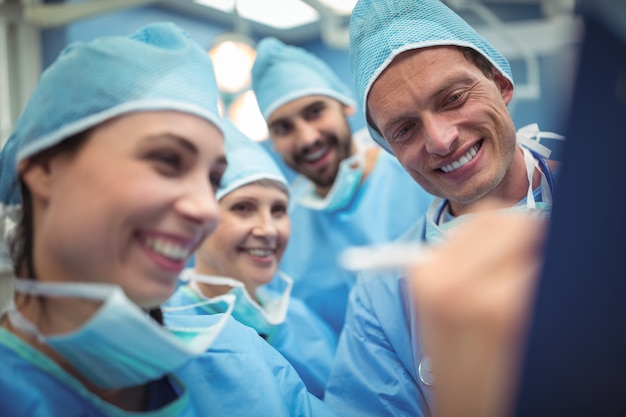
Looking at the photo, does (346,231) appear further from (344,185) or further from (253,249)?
(253,249)

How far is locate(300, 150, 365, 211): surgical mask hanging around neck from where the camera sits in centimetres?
239

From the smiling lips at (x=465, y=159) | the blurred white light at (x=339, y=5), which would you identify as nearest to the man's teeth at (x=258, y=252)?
the smiling lips at (x=465, y=159)

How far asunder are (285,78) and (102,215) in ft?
6.00

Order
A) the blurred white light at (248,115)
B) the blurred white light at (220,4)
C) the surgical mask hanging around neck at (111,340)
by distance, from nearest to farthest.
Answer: the surgical mask hanging around neck at (111,340)
the blurred white light at (248,115)
the blurred white light at (220,4)

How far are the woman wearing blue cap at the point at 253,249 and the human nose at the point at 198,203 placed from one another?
3.14 feet

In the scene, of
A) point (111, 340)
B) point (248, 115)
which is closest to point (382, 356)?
point (111, 340)

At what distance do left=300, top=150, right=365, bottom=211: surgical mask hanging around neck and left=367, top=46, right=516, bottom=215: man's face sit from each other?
1.09 meters

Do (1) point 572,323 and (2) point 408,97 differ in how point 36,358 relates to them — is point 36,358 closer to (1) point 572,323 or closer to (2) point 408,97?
(1) point 572,323

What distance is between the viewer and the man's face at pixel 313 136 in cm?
250

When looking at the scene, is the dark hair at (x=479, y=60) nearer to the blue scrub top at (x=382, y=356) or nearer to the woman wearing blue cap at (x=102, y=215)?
the blue scrub top at (x=382, y=356)

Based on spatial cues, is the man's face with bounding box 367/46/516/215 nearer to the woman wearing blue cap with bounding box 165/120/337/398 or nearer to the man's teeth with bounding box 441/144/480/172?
the man's teeth with bounding box 441/144/480/172

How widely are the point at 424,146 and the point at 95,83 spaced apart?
0.78 metres

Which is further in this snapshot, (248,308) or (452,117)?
(248,308)

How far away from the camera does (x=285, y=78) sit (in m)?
2.51
